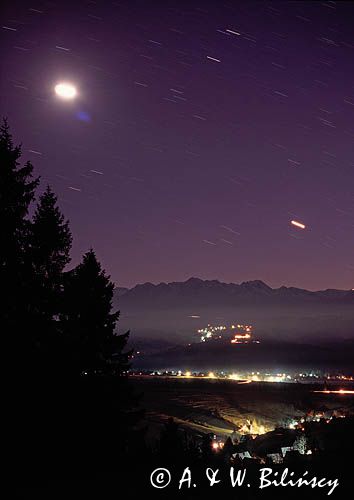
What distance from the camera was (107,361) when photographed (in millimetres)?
18391

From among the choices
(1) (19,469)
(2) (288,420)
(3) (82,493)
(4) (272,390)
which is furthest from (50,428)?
(4) (272,390)

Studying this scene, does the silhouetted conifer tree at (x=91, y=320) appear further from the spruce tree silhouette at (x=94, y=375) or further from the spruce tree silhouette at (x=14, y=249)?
the spruce tree silhouette at (x=14, y=249)

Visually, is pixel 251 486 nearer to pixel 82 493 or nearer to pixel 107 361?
pixel 82 493

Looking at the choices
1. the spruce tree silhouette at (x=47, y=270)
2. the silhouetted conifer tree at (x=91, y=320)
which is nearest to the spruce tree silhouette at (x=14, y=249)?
the spruce tree silhouette at (x=47, y=270)

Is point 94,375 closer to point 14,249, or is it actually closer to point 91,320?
point 91,320

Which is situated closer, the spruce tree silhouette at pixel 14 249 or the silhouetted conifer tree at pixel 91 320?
the spruce tree silhouette at pixel 14 249

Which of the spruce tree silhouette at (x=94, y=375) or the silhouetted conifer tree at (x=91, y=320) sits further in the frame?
the silhouetted conifer tree at (x=91, y=320)

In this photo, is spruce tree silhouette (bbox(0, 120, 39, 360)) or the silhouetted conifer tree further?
the silhouetted conifer tree

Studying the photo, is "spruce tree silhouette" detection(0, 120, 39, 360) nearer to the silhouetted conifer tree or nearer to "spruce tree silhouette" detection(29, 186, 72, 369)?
"spruce tree silhouette" detection(29, 186, 72, 369)

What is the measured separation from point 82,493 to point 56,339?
17.9 ft

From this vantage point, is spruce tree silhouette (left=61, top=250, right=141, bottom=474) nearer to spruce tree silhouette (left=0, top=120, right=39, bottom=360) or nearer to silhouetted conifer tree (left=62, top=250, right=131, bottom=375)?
silhouetted conifer tree (left=62, top=250, right=131, bottom=375)

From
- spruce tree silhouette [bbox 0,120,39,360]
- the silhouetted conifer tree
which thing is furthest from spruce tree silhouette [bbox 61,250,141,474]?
spruce tree silhouette [bbox 0,120,39,360]

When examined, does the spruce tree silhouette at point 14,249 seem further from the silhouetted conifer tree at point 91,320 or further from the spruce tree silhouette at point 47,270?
the silhouetted conifer tree at point 91,320

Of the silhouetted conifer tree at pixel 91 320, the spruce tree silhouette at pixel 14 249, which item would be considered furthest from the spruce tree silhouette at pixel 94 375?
the spruce tree silhouette at pixel 14 249
